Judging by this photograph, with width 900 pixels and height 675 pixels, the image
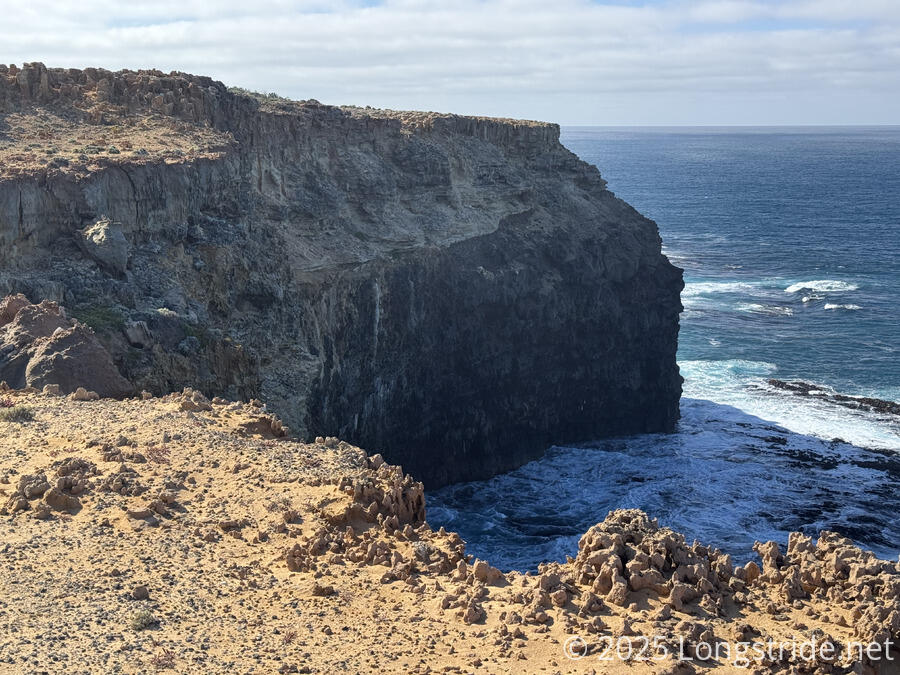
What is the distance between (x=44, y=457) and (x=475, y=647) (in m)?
10.3

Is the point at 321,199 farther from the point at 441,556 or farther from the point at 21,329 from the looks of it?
the point at 441,556

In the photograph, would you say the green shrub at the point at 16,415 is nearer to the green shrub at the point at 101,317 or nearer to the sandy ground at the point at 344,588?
the sandy ground at the point at 344,588

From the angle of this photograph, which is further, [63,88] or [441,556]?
[63,88]

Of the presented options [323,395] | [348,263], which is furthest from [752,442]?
[323,395]

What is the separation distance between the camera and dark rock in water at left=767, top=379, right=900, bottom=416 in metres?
55.8

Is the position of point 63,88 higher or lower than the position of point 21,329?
higher

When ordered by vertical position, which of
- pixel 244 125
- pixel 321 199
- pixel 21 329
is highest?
pixel 244 125

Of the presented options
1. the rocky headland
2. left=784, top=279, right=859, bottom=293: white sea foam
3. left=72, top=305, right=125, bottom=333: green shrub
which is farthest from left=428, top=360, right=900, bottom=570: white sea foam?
left=784, top=279, right=859, bottom=293: white sea foam

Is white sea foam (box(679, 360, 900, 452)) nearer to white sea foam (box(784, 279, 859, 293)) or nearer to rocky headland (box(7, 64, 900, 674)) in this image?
rocky headland (box(7, 64, 900, 674))

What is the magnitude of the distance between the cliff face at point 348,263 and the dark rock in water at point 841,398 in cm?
949

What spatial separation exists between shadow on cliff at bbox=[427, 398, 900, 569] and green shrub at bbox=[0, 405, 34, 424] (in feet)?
66.3

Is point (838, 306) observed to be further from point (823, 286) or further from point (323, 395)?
point (323, 395)

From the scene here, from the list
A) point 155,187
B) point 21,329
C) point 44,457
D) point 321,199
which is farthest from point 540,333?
point 44,457

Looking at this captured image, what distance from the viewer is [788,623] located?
1319 centimetres
